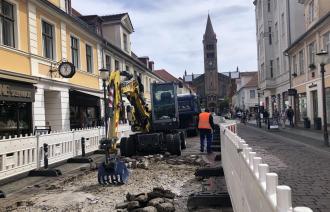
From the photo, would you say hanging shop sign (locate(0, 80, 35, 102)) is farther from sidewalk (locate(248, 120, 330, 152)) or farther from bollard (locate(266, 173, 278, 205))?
bollard (locate(266, 173, 278, 205))

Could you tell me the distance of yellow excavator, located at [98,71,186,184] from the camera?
9727 mm

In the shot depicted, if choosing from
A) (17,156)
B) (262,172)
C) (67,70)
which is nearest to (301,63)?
(67,70)

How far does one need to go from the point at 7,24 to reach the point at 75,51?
7143 millimetres

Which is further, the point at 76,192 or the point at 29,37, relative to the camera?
the point at 29,37

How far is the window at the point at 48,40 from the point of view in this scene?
61.0ft

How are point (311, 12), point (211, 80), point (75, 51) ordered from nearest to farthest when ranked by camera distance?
point (75, 51) < point (311, 12) < point (211, 80)

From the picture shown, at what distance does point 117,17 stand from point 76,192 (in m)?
27.0

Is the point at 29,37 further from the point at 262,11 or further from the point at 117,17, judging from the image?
the point at 262,11

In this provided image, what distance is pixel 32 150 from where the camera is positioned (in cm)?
1184

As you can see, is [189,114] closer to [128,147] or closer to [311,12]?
[311,12]

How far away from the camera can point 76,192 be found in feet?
29.0

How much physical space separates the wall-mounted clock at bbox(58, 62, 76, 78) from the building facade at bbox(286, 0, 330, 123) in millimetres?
13998

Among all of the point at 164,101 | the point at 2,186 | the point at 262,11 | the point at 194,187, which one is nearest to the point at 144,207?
the point at 194,187

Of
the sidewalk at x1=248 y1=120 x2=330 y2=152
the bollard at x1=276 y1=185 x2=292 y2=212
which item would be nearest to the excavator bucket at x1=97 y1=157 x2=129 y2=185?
the bollard at x1=276 y1=185 x2=292 y2=212
